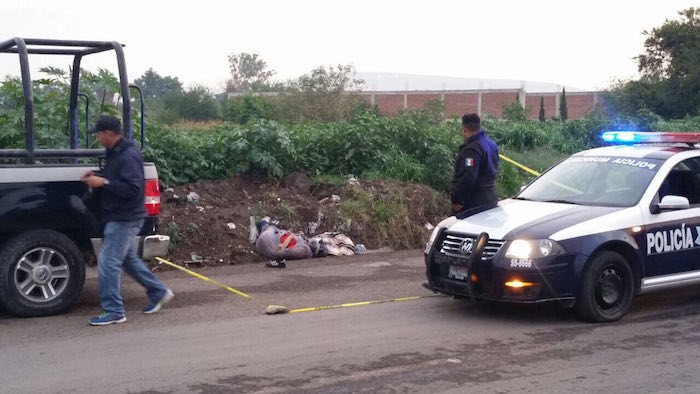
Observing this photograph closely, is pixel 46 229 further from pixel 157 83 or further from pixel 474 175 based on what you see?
pixel 157 83

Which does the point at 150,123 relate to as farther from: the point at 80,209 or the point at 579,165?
the point at 579,165

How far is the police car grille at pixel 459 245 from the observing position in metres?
8.05

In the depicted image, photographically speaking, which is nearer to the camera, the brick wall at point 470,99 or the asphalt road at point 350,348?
the asphalt road at point 350,348

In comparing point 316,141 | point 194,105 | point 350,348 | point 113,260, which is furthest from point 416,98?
point 350,348

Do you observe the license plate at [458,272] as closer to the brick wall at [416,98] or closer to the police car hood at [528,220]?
the police car hood at [528,220]

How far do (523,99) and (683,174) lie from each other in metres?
65.1

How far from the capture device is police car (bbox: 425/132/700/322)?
792cm

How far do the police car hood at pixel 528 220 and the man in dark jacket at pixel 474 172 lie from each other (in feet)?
2.53

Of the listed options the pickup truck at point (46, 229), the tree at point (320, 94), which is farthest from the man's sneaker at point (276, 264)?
the tree at point (320, 94)

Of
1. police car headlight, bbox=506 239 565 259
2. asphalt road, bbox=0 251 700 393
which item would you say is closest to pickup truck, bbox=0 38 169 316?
asphalt road, bbox=0 251 700 393

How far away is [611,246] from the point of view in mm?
8227

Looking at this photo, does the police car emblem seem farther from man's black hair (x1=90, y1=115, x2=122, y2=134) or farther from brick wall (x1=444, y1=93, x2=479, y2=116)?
brick wall (x1=444, y1=93, x2=479, y2=116)

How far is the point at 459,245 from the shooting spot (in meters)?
8.38

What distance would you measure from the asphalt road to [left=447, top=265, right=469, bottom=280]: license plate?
42 cm
